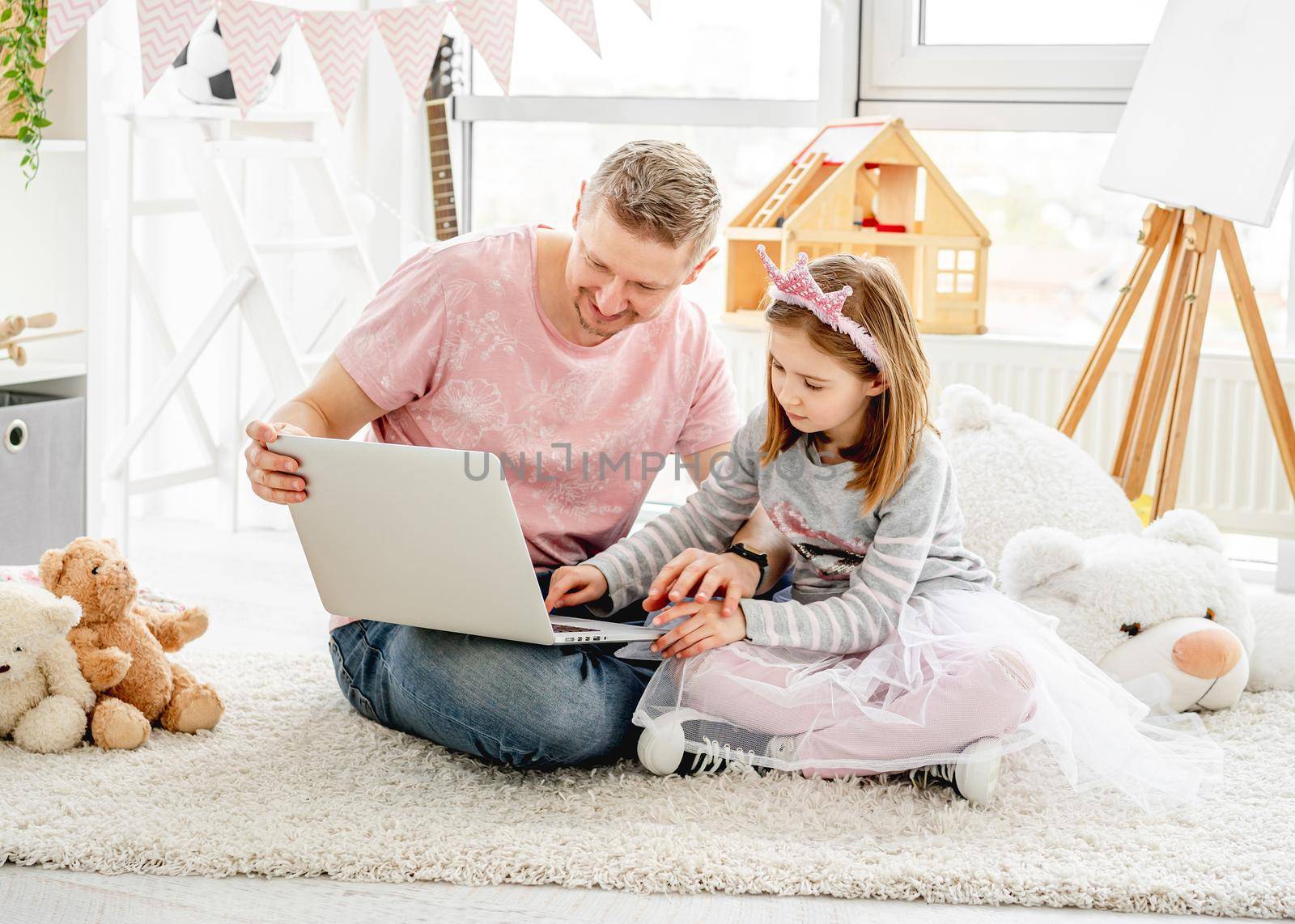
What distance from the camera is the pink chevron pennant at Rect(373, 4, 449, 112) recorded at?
225 cm

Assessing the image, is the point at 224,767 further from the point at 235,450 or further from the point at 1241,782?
the point at 235,450

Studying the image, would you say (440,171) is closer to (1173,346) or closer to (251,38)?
(251,38)

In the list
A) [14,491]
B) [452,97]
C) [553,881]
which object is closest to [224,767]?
[553,881]

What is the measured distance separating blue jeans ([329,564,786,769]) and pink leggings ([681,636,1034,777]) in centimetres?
11

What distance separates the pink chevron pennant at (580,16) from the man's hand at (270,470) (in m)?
0.95

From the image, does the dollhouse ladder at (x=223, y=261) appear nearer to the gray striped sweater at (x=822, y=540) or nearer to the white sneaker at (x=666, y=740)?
the gray striped sweater at (x=822, y=540)

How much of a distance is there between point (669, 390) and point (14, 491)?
3.83ft

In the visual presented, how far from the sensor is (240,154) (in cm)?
253

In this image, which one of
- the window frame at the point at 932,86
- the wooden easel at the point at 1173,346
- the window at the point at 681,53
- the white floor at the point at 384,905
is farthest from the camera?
the window at the point at 681,53

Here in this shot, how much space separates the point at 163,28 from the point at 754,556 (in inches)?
47.2

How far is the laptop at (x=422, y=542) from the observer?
1374 millimetres

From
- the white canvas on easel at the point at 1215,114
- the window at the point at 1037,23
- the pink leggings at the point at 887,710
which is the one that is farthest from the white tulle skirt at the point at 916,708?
the window at the point at 1037,23

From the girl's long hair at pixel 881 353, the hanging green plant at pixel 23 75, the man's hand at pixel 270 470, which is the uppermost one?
the hanging green plant at pixel 23 75

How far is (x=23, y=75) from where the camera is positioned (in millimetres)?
2152
